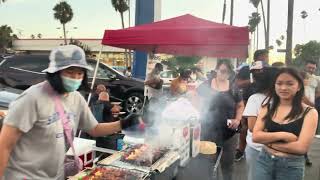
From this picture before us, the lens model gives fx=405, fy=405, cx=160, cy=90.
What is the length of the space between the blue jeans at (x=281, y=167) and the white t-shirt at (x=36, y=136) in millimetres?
1674

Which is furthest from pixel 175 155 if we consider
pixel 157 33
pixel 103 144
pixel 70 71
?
pixel 157 33

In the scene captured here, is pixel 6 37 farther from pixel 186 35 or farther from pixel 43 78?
pixel 186 35

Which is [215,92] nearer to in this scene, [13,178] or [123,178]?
[123,178]

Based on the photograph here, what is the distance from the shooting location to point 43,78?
1222cm

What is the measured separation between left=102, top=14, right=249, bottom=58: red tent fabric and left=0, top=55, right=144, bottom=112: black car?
4985mm

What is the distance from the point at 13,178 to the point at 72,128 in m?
0.47

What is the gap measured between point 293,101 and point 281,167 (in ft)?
1.79

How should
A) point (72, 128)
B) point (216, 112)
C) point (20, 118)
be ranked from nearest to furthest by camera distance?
point (20, 118), point (72, 128), point (216, 112)

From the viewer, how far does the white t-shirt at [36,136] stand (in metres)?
2.33

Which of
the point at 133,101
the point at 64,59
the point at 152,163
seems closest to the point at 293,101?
the point at 152,163

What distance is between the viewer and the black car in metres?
12.3

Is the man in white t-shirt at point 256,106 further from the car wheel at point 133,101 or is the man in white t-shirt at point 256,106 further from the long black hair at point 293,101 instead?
the car wheel at point 133,101

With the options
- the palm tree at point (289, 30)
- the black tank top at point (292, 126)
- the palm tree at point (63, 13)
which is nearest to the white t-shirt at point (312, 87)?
the black tank top at point (292, 126)

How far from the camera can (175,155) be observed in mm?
3518
